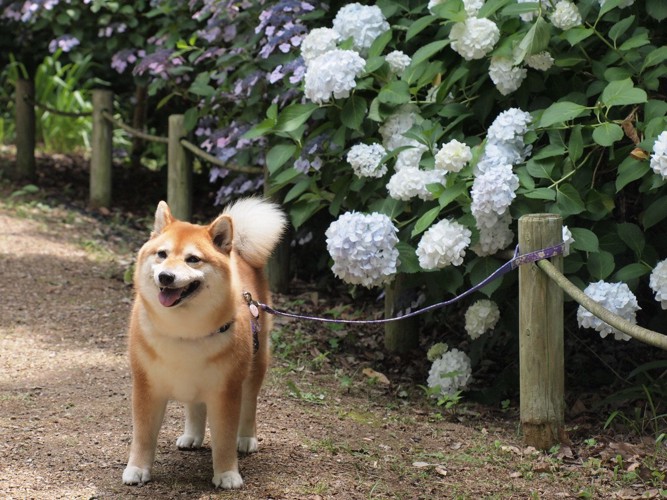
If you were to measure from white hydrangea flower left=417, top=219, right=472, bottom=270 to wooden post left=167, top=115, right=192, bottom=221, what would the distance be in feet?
10.7

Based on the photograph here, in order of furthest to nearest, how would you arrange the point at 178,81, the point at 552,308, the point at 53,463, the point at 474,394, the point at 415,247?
the point at 178,81
the point at 474,394
the point at 415,247
the point at 552,308
the point at 53,463

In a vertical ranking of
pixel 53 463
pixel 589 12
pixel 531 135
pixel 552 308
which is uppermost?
pixel 589 12

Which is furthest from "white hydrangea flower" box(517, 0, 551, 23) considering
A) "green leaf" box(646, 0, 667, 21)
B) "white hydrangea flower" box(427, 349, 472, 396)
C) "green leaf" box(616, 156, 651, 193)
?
"white hydrangea flower" box(427, 349, 472, 396)

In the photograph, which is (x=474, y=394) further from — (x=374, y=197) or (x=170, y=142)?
(x=170, y=142)

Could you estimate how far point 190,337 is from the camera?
10.8ft

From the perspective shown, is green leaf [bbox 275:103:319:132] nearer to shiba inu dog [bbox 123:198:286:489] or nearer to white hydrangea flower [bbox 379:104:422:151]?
white hydrangea flower [bbox 379:104:422:151]

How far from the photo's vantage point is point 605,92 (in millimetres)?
4074

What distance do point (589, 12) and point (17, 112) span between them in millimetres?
6126

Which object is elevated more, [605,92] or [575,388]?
[605,92]

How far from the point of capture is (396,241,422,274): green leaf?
177 inches

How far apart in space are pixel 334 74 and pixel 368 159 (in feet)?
1.41

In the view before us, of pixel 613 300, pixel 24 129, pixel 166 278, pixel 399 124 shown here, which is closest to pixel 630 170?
pixel 613 300

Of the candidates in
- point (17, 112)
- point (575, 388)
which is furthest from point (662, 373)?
point (17, 112)

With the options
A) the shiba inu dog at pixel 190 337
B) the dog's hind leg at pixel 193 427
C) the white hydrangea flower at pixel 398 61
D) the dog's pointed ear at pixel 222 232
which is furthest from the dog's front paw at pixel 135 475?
the white hydrangea flower at pixel 398 61
